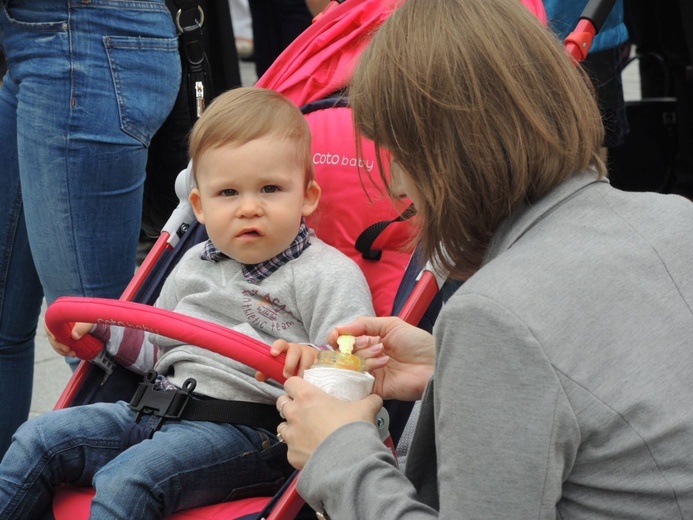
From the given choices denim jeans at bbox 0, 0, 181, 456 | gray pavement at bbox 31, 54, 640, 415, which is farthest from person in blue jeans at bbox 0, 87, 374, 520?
gray pavement at bbox 31, 54, 640, 415

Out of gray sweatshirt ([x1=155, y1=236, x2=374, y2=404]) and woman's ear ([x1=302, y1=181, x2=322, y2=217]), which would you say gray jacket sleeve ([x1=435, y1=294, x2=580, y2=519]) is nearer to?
gray sweatshirt ([x1=155, y1=236, x2=374, y2=404])

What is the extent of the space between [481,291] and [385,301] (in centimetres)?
114

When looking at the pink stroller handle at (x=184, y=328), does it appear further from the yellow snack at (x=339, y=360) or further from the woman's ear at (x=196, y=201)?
the woman's ear at (x=196, y=201)

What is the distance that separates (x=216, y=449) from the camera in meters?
2.12

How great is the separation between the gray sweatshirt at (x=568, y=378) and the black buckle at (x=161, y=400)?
0.79 m

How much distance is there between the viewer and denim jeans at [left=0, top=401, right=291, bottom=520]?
78.9 inches

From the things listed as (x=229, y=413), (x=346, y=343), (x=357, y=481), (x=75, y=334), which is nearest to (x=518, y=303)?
(x=357, y=481)

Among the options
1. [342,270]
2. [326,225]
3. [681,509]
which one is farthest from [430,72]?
[326,225]

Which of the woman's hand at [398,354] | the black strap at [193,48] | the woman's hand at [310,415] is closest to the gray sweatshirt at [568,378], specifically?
the woman's hand at [310,415]

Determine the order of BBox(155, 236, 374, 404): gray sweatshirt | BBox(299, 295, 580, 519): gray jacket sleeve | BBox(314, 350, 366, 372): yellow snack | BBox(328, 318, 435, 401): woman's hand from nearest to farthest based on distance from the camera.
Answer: BBox(299, 295, 580, 519): gray jacket sleeve → BBox(314, 350, 366, 372): yellow snack → BBox(328, 318, 435, 401): woman's hand → BBox(155, 236, 374, 404): gray sweatshirt

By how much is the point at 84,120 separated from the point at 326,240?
0.64 m

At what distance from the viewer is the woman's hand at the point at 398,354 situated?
6.40ft

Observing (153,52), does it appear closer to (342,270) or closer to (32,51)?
(32,51)

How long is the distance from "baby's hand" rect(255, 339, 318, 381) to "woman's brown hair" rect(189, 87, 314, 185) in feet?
2.15
